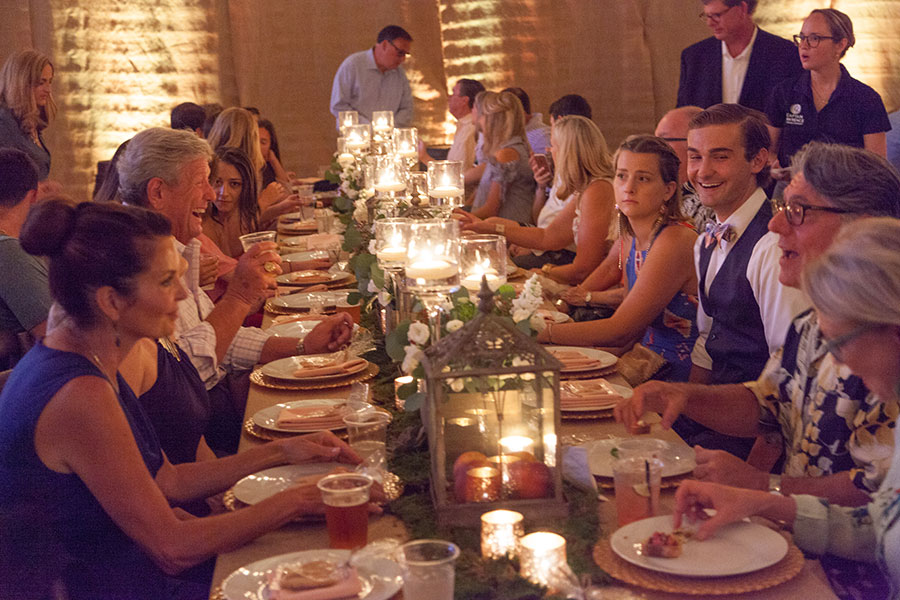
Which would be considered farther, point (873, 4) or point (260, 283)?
point (873, 4)

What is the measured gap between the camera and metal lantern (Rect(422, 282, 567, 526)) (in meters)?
1.60

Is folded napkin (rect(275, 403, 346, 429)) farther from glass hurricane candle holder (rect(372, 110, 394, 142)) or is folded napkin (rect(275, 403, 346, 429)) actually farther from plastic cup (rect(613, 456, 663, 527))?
glass hurricane candle holder (rect(372, 110, 394, 142))

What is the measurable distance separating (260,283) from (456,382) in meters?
1.70

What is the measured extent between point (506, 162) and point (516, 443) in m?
5.01

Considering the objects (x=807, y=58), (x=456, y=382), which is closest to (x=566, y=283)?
(x=807, y=58)

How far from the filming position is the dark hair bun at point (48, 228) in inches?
70.6

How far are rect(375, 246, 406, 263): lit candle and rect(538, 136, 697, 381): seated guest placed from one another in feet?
2.03

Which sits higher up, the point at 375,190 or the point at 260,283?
the point at 375,190

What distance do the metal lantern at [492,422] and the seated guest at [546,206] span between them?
142 inches

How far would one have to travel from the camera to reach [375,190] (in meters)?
4.05

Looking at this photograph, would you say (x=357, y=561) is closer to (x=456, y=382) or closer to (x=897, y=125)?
(x=456, y=382)

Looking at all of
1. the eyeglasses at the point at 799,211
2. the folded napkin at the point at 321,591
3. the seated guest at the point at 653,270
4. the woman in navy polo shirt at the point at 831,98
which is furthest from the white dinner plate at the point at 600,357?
the woman in navy polo shirt at the point at 831,98

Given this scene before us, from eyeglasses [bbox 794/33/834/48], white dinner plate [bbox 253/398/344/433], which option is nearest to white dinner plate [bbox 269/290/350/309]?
white dinner plate [bbox 253/398/344/433]

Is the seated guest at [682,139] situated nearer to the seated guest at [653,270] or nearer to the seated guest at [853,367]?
the seated guest at [653,270]
